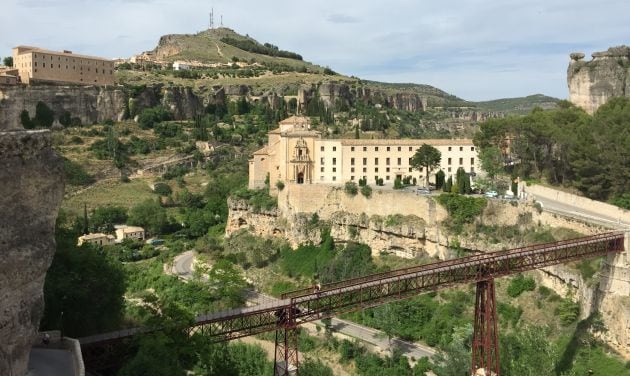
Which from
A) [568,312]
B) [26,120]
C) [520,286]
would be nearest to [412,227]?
[520,286]

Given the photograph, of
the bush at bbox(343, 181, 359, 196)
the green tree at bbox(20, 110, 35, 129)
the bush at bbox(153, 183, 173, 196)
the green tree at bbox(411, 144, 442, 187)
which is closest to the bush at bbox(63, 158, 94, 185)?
the bush at bbox(153, 183, 173, 196)

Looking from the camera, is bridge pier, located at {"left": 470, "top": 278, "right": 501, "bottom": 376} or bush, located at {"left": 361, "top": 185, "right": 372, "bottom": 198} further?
bush, located at {"left": 361, "top": 185, "right": 372, "bottom": 198}

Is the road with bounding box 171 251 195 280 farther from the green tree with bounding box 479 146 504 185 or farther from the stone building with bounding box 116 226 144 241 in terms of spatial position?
the green tree with bounding box 479 146 504 185

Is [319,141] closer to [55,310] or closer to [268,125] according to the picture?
[55,310]

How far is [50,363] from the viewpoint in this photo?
1577cm

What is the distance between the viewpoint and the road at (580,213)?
33938mm

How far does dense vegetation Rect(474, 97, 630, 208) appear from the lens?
126 ft

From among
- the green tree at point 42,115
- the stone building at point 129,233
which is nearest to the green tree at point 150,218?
the stone building at point 129,233

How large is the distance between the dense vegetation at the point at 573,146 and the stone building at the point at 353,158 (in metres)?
2.83

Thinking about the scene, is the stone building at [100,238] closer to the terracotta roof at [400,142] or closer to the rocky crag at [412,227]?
the rocky crag at [412,227]

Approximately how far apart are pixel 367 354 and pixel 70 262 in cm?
1781

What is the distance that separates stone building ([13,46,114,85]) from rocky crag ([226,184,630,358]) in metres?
45.8

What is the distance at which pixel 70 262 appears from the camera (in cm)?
2348

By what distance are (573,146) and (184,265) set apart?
32648mm
